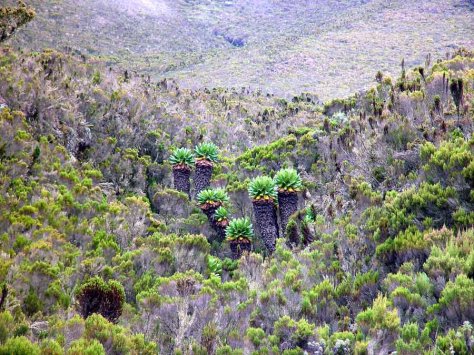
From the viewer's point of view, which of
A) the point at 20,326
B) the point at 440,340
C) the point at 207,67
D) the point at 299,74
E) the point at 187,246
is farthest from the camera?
the point at 207,67

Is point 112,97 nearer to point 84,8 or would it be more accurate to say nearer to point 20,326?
point 20,326

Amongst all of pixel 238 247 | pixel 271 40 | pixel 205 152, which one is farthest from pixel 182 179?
pixel 271 40

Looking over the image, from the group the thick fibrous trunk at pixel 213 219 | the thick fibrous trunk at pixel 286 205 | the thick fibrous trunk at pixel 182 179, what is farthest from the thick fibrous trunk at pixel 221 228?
the thick fibrous trunk at pixel 182 179

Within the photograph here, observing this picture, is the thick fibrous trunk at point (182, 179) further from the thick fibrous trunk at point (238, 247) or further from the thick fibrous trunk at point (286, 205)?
the thick fibrous trunk at point (286, 205)

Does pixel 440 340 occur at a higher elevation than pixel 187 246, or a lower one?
higher

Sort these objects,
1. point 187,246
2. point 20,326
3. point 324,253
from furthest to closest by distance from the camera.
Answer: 1. point 187,246
2. point 324,253
3. point 20,326

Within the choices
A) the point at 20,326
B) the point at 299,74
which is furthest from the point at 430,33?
the point at 20,326

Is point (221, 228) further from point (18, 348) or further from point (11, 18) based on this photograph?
point (11, 18)
